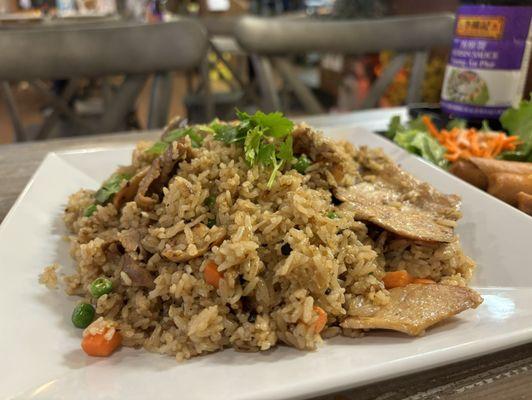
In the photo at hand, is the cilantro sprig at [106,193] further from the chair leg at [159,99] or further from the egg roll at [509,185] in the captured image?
the chair leg at [159,99]

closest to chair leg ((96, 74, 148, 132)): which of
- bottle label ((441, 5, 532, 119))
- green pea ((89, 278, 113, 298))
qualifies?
bottle label ((441, 5, 532, 119))

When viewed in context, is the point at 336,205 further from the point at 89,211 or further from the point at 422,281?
the point at 89,211

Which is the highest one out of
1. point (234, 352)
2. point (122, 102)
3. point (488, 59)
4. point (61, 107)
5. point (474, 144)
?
point (488, 59)

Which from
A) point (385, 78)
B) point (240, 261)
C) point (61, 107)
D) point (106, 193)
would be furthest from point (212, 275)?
point (385, 78)

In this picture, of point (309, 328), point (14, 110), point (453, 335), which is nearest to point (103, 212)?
point (309, 328)

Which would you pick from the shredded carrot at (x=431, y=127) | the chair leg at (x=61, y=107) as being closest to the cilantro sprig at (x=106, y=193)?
the shredded carrot at (x=431, y=127)

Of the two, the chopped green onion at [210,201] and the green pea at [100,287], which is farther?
the chopped green onion at [210,201]

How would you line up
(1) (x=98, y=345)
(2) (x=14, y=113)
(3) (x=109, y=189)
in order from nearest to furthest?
(1) (x=98, y=345) < (3) (x=109, y=189) < (2) (x=14, y=113)
